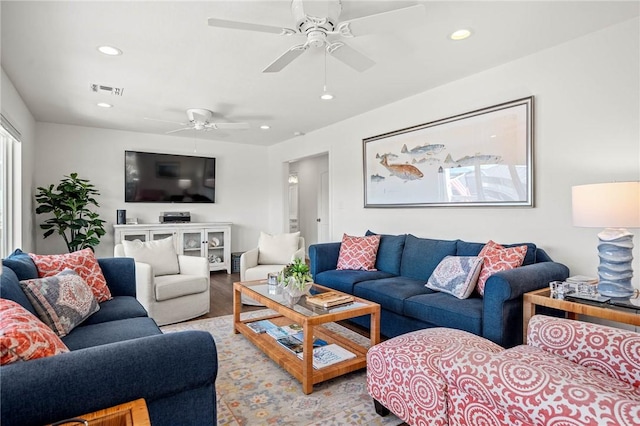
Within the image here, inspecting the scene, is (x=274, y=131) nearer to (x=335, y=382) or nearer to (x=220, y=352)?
(x=220, y=352)

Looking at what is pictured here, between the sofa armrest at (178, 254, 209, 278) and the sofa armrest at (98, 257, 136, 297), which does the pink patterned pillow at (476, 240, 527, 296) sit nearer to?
the sofa armrest at (178, 254, 209, 278)

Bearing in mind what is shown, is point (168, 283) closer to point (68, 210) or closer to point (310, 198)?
point (68, 210)

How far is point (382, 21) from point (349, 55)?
39cm

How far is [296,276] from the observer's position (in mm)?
2582

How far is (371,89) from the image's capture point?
3613 mm

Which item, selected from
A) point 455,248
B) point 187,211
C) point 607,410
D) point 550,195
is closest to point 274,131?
point 187,211

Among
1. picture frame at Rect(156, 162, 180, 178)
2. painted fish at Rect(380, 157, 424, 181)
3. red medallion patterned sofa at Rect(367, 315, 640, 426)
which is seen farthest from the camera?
picture frame at Rect(156, 162, 180, 178)

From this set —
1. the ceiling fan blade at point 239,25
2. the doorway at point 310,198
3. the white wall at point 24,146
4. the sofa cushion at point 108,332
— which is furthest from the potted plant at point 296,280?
the doorway at point 310,198

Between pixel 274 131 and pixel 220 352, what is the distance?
3716 mm

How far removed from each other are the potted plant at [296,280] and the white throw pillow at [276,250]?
5.23 ft

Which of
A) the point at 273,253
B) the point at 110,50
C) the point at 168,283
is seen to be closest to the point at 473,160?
the point at 273,253

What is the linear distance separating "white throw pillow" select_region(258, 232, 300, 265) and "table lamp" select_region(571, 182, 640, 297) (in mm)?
2983

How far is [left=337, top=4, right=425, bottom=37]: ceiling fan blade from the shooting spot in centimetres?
181

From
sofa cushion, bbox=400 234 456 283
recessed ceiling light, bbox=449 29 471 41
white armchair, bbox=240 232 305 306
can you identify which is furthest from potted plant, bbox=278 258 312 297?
recessed ceiling light, bbox=449 29 471 41
